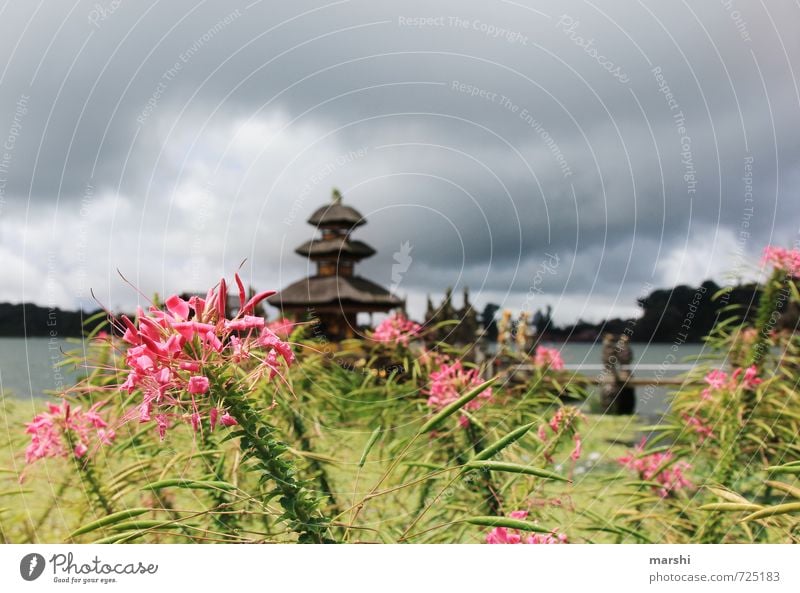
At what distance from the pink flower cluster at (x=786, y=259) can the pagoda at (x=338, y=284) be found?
109cm

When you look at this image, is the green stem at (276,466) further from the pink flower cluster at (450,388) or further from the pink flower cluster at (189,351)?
the pink flower cluster at (450,388)

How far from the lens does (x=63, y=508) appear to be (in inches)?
58.7

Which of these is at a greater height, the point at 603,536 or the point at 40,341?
the point at 40,341

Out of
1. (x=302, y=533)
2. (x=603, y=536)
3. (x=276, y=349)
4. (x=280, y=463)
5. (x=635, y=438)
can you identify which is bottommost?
(x=635, y=438)

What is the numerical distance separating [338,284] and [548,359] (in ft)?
2.78

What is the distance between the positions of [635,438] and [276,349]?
19.9ft

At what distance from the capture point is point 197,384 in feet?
2.03

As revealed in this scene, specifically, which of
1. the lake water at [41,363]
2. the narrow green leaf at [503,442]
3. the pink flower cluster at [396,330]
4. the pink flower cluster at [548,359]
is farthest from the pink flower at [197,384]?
the pink flower cluster at [548,359]

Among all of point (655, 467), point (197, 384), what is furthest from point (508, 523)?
point (655, 467)

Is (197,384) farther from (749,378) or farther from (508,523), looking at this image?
(749,378)

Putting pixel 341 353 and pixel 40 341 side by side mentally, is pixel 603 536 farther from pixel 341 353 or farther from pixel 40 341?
pixel 40 341

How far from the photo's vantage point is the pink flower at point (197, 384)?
2.02 ft
